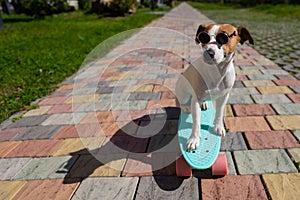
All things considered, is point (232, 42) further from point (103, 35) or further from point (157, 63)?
point (103, 35)

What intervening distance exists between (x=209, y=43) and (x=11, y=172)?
2.14 metres

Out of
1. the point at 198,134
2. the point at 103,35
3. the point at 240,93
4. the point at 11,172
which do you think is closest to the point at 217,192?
the point at 198,134

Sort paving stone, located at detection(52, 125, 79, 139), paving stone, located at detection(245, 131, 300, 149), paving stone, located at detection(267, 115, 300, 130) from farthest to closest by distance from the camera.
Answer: paving stone, located at detection(52, 125, 79, 139) → paving stone, located at detection(267, 115, 300, 130) → paving stone, located at detection(245, 131, 300, 149)

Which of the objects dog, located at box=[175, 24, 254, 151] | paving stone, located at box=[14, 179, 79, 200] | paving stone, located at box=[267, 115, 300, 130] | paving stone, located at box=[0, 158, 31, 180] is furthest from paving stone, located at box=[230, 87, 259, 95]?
paving stone, located at box=[0, 158, 31, 180]

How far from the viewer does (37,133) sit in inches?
124

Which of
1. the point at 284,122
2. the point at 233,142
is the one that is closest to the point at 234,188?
the point at 233,142

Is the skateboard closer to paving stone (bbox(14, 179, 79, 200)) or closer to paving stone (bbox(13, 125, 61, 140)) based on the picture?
paving stone (bbox(14, 179, 79, 200))

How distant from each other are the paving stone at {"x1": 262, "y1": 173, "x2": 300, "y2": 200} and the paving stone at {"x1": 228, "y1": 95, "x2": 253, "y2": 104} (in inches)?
63.9

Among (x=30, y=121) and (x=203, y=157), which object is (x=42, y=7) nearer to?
(x=30, y=121)

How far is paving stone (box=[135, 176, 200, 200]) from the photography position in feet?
6.68

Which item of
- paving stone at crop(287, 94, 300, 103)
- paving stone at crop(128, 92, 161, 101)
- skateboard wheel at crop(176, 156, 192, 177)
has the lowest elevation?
paving stone at crop(128, 92, 161, 101)

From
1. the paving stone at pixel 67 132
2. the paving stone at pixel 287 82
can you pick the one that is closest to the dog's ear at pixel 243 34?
the paving stone at pixel 67 132

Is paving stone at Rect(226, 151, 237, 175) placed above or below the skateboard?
below

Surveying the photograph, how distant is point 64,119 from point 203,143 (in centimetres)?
199
